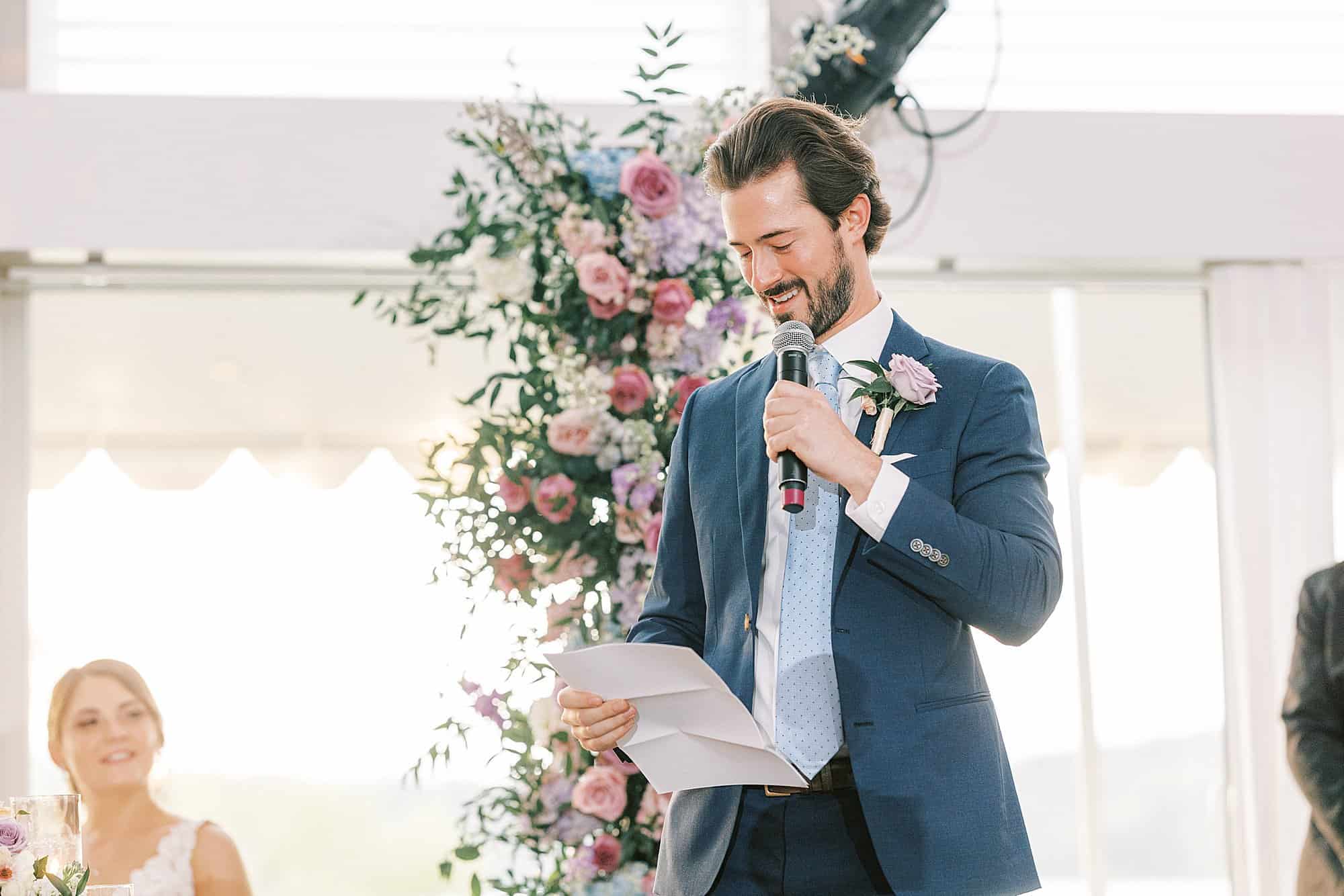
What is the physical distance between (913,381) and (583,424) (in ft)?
5.18

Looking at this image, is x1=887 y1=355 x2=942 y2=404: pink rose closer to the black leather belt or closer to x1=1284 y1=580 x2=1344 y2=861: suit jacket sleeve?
the black leather belt

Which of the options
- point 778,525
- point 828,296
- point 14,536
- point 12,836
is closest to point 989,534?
point 778,525

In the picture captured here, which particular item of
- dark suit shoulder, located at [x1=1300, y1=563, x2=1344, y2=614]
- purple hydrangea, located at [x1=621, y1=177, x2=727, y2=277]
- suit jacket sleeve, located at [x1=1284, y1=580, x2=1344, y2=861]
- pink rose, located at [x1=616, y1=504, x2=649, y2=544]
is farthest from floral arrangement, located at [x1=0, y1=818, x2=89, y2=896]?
dark suit shoulder, located at [x1=1300, y1=563, x2=1344, y2=614]

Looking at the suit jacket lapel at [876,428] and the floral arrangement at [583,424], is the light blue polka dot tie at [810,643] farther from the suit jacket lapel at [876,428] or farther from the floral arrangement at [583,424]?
the floral arrangement at [583,424]

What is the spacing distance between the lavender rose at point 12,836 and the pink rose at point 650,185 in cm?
183

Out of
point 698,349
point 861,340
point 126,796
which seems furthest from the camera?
point 126,796

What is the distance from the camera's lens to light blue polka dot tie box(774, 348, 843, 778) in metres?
1.61

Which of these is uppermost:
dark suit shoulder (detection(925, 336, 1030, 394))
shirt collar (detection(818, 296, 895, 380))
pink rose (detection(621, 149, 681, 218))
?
pink rose (detection(621, 149, 681, 218))

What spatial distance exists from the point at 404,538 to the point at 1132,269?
2.53 meters

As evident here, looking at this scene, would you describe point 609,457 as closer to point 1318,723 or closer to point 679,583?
point 679,583

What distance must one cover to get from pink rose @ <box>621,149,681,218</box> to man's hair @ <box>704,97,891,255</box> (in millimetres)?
1256

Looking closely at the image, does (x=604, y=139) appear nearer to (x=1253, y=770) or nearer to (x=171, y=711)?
(x=171, y=711)

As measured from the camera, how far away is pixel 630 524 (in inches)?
122

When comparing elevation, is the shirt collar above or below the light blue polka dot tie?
above
